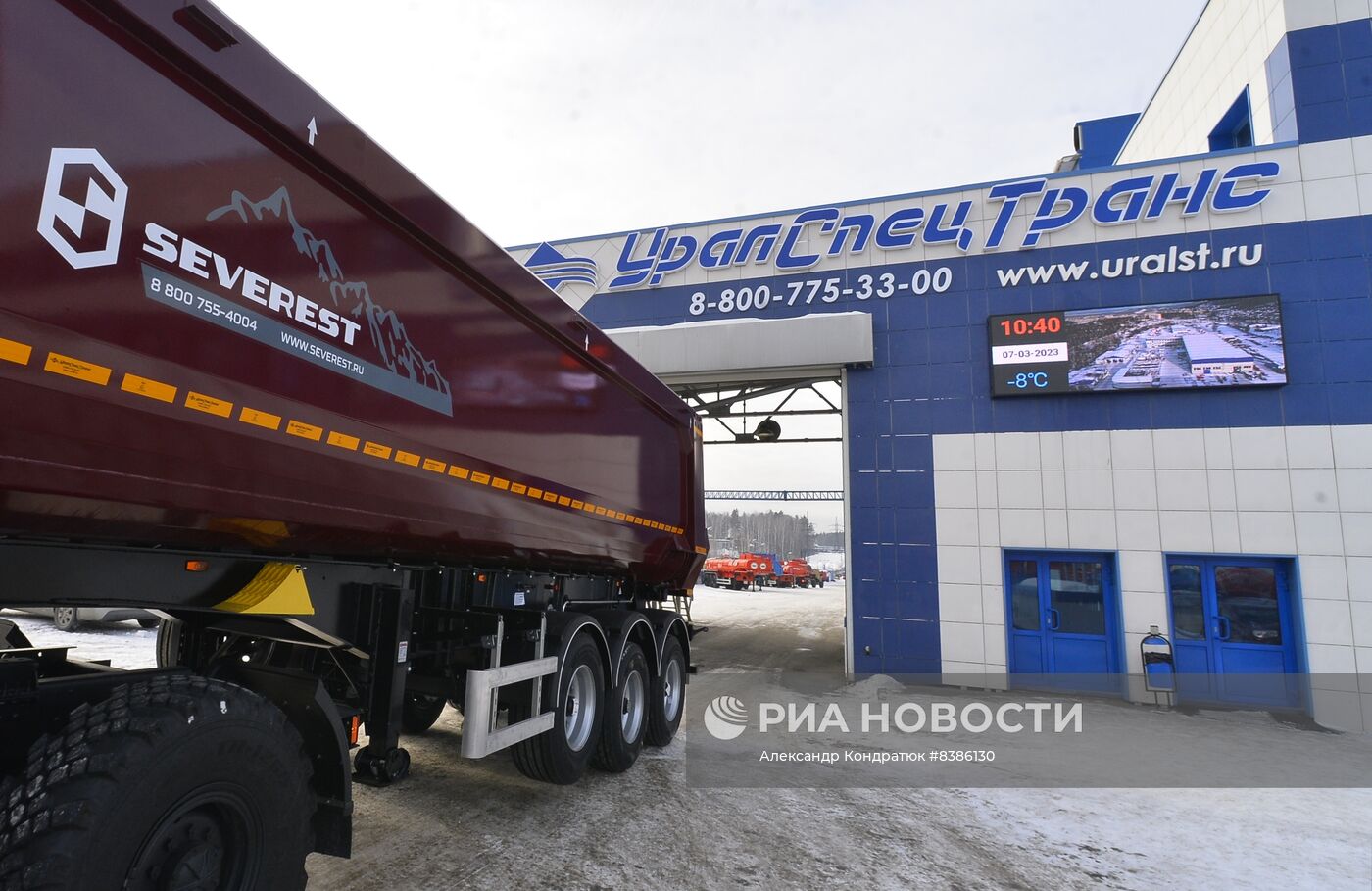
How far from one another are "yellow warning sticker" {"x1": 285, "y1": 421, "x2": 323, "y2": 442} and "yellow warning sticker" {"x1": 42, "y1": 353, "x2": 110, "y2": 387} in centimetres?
69

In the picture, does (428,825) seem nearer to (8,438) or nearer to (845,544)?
(8,438)

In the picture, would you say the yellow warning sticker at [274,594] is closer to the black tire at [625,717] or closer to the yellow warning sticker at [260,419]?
the yellow warning sticker at [260,419]

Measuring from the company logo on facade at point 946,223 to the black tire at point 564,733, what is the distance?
8885mm

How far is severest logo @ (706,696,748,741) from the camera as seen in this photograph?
771 centimetres

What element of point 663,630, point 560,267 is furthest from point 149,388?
point 560,267

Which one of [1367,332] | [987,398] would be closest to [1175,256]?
[1367,332]

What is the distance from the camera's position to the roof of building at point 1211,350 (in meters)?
10.1

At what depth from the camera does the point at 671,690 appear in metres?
7.32

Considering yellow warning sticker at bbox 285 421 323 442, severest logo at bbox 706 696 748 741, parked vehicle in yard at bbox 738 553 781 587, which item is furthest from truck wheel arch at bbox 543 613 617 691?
parked vehicle in yard at bbox 738 553 781 587

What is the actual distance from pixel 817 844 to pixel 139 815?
3959 millimetres

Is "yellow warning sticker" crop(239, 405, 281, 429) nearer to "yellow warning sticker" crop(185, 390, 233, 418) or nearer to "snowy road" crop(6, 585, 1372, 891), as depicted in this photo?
"yellow warning sticker" crop(185, 390, 233, 418)

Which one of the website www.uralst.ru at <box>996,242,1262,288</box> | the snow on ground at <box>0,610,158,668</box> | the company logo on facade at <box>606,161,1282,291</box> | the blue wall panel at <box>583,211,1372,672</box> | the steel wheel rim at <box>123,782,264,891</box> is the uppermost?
the company logo on facade at <box>606,161,1282,291</box>

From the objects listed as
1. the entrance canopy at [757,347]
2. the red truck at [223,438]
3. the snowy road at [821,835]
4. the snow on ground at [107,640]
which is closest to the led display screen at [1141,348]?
the entrance canopy at [757,347]

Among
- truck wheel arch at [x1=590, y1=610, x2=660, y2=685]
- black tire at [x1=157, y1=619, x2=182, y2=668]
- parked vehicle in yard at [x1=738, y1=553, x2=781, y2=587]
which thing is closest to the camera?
black tire at [x1=157, y1=619, x2=182, y2=668]
